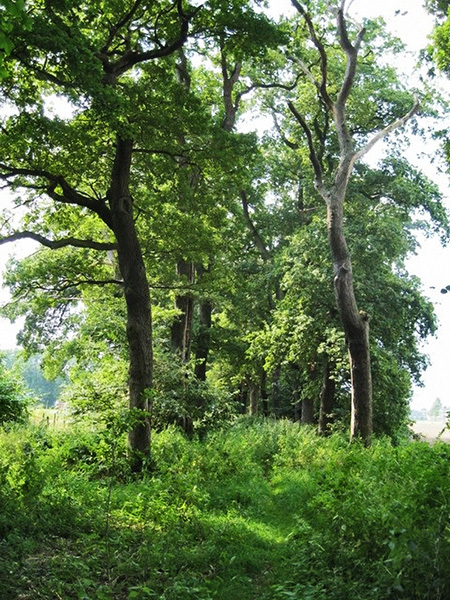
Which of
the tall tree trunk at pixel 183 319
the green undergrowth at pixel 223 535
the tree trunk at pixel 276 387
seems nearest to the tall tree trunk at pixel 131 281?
the green undergrowth at pixel 223 535

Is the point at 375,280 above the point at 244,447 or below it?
above

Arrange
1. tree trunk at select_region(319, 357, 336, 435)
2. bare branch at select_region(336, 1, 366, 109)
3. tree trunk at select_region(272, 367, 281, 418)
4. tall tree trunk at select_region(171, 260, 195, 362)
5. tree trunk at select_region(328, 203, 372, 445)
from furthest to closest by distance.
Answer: tree trunk at select_region(272, 367, 281, 418) < tree trunk at select_region(319, 357, 336, 435) < tall tree trunk at select_region(171, 260, 195, 362) < bare branch at select_region(336, 1, 366, 109) < tree trunk at select_region(328, 203, 372, 445)

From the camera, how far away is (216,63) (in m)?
20.2

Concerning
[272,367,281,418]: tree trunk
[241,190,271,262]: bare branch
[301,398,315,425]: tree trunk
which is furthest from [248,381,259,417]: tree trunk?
[301,398,315,425]: tree trunk

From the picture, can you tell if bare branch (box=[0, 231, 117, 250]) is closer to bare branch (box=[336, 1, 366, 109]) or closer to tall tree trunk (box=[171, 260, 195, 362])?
tall tree trunk (box=[171, 260, 195, 362])

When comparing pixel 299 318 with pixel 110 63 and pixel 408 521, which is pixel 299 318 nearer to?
pixel 110 63

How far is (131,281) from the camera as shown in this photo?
1133 cm

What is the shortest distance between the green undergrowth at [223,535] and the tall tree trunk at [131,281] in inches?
79.2

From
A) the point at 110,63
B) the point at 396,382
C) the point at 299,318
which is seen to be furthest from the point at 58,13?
the point at 396,382

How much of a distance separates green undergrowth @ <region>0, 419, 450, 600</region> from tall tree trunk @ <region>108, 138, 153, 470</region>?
201 centimetres

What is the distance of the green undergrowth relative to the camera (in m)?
4.49

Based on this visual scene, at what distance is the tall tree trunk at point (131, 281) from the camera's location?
11.2 meters

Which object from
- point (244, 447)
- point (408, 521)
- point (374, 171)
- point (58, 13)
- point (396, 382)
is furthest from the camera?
point (374, 171)

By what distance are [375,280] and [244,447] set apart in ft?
27.4
